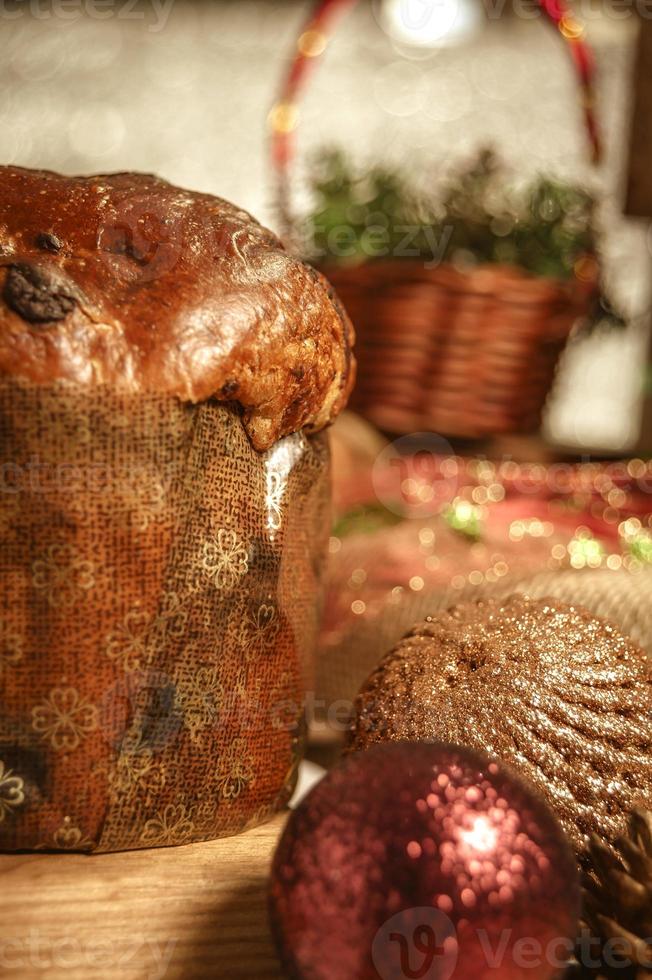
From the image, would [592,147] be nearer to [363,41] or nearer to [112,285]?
[112,285]

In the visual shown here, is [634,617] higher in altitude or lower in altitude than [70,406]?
lower

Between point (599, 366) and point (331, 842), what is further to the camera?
point (599, 366)

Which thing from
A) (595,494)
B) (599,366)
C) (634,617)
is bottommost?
(599,366)

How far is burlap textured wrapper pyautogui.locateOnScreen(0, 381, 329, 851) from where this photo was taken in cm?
70

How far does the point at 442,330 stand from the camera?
190 cm

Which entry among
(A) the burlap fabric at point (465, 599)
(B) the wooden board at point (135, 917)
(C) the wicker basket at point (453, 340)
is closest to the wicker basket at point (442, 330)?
(C) the wicker basket at point (453, 340)

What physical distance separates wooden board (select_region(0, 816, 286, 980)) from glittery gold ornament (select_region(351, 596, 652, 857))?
17 centimetres

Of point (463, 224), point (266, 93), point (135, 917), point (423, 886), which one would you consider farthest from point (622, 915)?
point (266, 93)

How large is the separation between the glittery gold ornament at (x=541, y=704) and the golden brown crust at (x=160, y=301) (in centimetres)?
24

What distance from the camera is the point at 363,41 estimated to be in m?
3.13

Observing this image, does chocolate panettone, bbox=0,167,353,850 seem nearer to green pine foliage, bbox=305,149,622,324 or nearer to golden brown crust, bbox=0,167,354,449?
golden brown crust, bbox=0,167,354,449

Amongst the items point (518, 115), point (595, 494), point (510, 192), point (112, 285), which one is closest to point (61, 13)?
point (518, 115)

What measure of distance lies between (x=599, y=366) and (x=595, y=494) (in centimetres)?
180

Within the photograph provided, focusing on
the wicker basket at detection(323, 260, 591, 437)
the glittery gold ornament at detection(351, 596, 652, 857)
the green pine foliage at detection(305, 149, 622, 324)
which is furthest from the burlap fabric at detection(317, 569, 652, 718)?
the green pine foliage at detection(305, 149, 622, 324)
